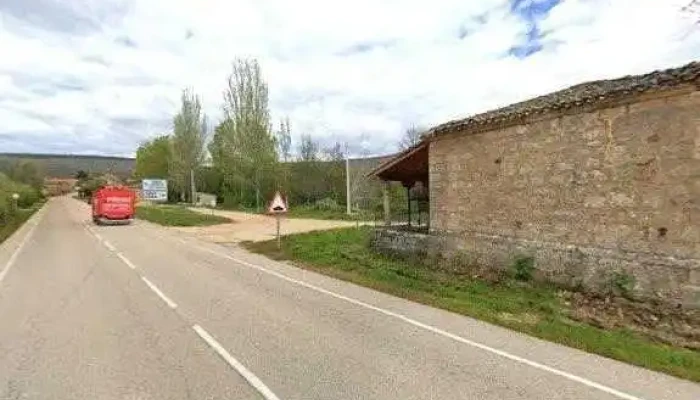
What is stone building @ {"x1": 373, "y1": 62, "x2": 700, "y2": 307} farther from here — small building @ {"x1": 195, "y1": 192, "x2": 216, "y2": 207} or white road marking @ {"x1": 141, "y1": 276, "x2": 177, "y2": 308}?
small building @ {"x1": 195, "y1": 192, "x2": 216, "y2": 207}

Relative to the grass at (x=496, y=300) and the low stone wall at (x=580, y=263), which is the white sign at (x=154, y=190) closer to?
the grass at (x=496, y=300)

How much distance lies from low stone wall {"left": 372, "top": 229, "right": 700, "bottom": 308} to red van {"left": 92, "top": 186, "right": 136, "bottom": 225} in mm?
27357

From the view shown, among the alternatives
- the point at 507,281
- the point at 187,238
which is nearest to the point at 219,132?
the point at 187,238

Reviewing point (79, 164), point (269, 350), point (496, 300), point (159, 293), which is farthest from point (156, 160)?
point (79, 164)

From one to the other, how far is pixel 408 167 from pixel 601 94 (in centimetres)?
863

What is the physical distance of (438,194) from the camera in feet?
53.3

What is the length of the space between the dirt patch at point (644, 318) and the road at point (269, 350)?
1997mm

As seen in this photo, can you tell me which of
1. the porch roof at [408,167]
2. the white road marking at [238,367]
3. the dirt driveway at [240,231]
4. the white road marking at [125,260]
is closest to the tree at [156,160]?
the dirt driveway at [240,231]

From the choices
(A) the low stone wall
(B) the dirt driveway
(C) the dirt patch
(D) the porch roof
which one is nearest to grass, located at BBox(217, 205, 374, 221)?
(B) the dirt driveway

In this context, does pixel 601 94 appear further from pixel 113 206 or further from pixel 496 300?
pixel 113 206

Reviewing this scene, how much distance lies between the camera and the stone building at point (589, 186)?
956cm

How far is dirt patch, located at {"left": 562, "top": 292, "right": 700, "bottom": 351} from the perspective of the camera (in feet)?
26.9

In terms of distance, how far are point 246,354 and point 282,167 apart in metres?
43.6

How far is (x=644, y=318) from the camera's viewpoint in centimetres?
918
